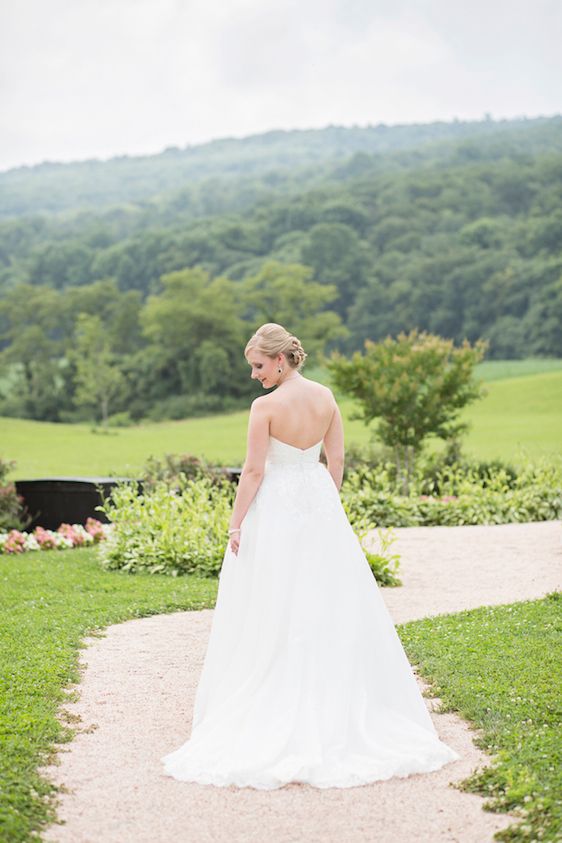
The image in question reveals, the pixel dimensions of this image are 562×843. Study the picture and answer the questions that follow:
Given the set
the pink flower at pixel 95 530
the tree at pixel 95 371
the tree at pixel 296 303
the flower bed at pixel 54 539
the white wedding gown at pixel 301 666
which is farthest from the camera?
the tree at pixel 296 303

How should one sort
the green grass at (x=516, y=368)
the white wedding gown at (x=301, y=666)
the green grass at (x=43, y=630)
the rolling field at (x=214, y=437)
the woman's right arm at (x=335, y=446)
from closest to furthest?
the green grass at (x=43, y=630) < the white wedding gown at (x=301, y=666) < the woman's right arm at (x=335, y=446) < the rolling field at (x=214, y=437) < the green grass at (x=516, y=368)

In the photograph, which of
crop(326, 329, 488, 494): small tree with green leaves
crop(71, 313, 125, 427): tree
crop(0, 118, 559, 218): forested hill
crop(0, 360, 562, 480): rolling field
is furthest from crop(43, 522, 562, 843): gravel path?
crop(0, 118, 559, 218): forested hill

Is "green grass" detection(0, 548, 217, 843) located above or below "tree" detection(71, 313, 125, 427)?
above

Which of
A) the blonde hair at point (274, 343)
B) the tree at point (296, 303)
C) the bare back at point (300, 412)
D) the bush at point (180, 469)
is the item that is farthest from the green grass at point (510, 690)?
the tree at point (296, 303)

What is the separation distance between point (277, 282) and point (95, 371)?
13466 mm

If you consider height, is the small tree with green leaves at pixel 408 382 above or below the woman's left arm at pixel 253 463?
below

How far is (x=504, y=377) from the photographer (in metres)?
53.2

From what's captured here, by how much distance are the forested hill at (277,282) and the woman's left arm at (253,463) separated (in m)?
47.7

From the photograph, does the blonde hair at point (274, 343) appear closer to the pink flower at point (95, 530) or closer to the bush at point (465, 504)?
the pink flower at point (95, 530)

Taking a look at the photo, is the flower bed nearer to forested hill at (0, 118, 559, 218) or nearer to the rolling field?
the rolling field

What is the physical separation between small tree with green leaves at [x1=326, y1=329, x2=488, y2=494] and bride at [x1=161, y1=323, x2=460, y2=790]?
12287 millimetres

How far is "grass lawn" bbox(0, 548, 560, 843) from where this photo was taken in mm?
4176

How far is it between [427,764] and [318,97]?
104 meters

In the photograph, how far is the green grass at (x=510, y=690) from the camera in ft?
13.4
